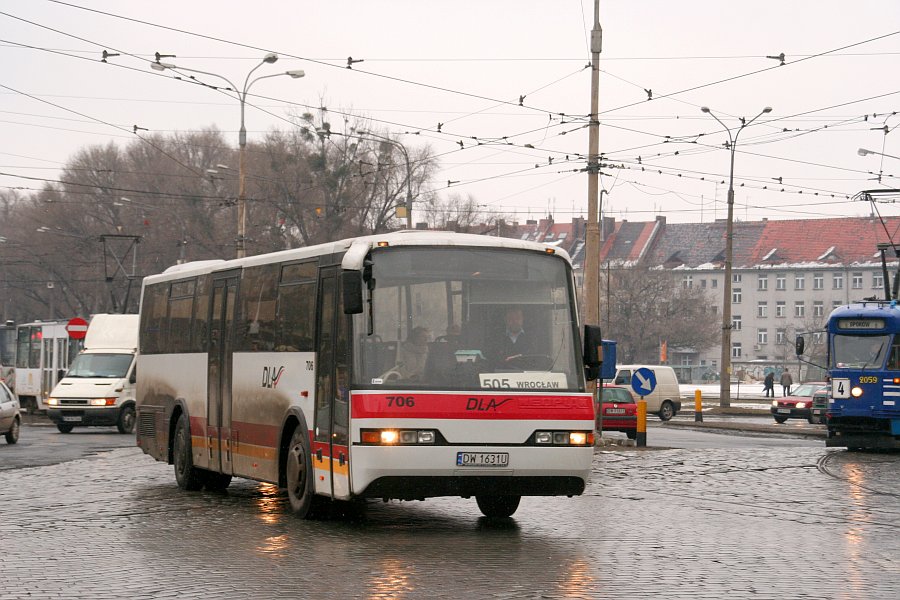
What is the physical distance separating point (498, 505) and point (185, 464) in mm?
5022

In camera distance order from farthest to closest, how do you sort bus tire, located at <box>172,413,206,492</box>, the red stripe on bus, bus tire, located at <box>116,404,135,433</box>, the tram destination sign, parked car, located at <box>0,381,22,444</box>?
1. bus tire, located at <box>116,404,135,433</box>
2. the tram destination sign
3. parked car, located at <box>0,381,22,444</box>
4. bus tire, located at <box>172,413,206,492</box>
5. the red stripe on bus

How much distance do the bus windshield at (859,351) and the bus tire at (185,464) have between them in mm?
15699

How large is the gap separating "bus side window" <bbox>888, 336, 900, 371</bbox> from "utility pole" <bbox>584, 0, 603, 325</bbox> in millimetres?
6116

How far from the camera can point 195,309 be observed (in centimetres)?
1777

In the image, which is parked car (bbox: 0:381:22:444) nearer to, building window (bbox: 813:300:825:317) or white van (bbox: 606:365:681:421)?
white van (bbox: 606:365:681:421)

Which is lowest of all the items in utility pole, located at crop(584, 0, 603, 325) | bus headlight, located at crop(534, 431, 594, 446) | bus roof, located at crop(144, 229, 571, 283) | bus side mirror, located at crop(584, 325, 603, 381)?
bus headlight, located at crop(534, 431, 594, 446)

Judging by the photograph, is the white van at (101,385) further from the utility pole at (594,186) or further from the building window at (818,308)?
the building window at (818,308)

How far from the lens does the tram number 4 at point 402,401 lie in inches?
489

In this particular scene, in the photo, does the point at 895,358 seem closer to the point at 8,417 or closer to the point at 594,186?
the point at 594,186

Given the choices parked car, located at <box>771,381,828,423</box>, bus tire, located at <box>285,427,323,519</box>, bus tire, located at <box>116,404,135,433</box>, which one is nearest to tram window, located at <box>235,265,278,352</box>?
bus tire, located at <box>285,427,323,519</box>

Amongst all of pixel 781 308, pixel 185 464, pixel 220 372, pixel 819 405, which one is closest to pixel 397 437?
pixel 220 372

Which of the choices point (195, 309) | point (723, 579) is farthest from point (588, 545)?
point (195, 309)

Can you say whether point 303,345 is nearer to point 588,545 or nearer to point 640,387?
point 588,545

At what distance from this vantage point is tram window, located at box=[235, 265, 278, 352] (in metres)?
15.2
